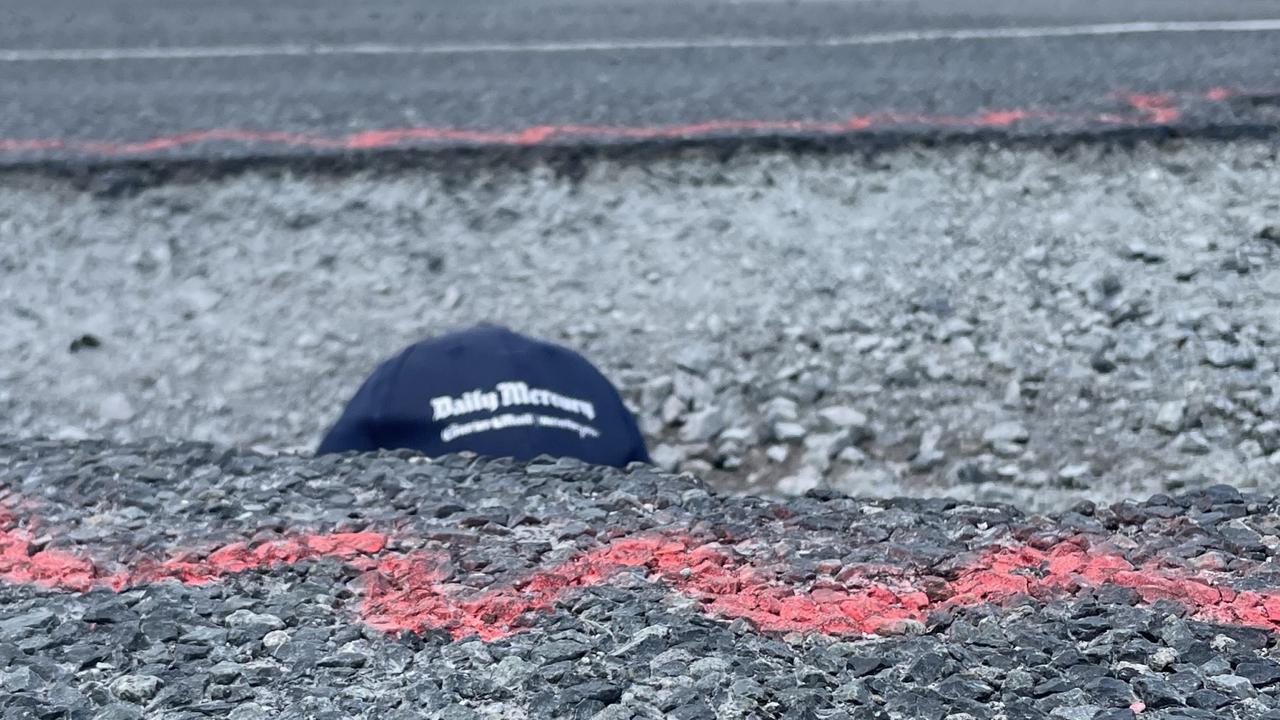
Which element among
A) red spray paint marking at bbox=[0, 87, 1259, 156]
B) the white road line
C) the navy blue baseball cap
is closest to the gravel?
the navy blue baseball cap

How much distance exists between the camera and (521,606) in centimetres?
284

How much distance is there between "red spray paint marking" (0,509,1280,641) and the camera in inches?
110

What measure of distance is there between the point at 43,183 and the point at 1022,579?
204 inches

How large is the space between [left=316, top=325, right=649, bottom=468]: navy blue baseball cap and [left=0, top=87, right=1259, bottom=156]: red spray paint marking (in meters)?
2.30

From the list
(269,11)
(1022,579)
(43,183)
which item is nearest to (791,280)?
(1022,579)

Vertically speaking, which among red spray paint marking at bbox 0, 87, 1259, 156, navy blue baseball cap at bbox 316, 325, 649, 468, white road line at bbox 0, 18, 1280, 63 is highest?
white road line at bbox 0, 18, 1280, 63

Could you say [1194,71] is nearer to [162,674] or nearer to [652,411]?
[652,411]

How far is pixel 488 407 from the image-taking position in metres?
3.86

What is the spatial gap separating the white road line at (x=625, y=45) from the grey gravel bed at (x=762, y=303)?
184 cm

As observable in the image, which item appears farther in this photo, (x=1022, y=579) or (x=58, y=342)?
(x=58, y=342)

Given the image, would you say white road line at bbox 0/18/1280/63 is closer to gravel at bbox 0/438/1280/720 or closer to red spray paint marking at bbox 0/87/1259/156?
red spray paint marking at bbox 0/87/1259/156

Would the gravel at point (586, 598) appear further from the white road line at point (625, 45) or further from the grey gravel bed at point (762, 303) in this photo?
the white road line at point (625, 45)

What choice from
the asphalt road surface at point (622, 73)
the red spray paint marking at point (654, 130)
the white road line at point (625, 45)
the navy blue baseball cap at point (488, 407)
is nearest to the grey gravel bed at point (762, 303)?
the red spray paint marking at point (654, 130)

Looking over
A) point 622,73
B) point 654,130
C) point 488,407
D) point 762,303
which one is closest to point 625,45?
point 622,73
